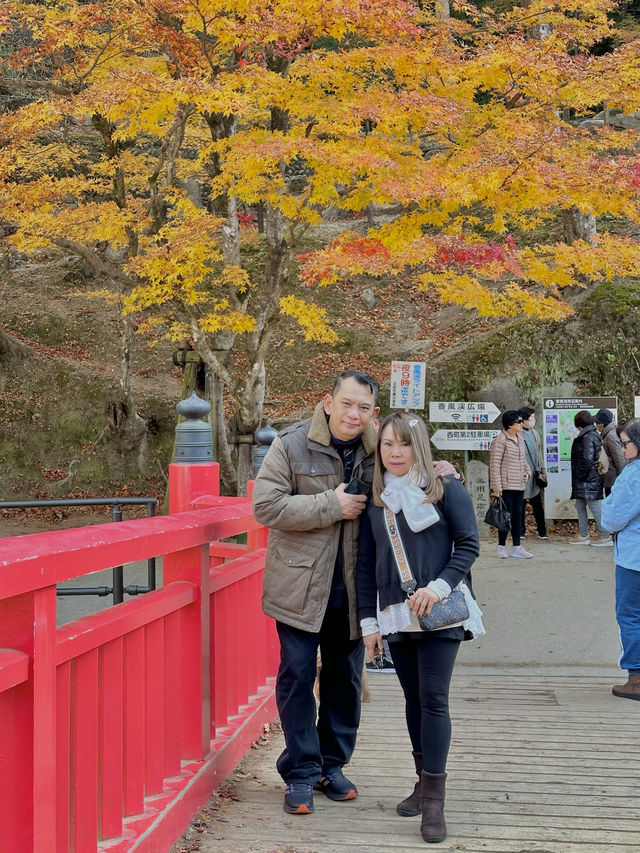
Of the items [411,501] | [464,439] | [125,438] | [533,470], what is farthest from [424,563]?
[125,438]

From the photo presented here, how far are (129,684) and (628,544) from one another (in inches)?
141

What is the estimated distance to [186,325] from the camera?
1209 centimetres

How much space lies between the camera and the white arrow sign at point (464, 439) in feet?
40.9

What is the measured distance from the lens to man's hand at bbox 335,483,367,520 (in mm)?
3281

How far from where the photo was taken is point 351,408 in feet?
11.0

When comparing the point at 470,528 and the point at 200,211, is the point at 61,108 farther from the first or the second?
the point at 470,528

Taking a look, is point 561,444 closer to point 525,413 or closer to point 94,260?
point 525,413

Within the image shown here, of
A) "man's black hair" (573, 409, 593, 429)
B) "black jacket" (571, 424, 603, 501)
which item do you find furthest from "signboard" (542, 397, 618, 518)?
"man's black hair" (573, 409, 593, 429)

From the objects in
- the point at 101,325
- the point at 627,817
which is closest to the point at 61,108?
the point at 627,817

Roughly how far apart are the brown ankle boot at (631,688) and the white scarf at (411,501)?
3074 mm

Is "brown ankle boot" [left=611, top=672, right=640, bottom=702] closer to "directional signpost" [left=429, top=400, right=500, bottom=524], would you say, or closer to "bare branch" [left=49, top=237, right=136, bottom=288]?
"directional signpost" [left=429, top=400, right=500, bottom=524]

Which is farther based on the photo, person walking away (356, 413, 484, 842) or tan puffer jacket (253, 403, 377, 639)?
tan puffer jacket (253, 403, 377, 639)

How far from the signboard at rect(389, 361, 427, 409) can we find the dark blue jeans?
826 centimetres

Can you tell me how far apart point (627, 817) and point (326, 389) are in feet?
49.3
